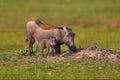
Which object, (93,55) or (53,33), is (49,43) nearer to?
(53,33)

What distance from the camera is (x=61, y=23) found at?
27203 millimetres

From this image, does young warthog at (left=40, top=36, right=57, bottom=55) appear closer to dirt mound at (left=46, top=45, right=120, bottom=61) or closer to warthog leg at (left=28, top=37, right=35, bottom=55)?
dirt mound at (left=46, top=45, right=120, bottom=61)

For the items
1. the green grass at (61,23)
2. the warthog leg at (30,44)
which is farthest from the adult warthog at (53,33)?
the green grass at (61,23)

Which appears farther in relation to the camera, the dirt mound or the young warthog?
the young warthog

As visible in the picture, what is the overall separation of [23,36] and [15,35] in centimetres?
36

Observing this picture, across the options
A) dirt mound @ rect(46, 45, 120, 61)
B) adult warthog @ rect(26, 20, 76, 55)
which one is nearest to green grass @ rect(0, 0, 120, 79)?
dirt mound @ rect(46, 45, 120, 61)

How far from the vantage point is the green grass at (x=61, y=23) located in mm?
12289

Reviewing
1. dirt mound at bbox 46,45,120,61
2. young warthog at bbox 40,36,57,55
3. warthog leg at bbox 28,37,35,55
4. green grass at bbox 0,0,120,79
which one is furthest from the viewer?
warthog leg at bbox 28,37,35,55

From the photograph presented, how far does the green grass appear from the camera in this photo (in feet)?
40.3

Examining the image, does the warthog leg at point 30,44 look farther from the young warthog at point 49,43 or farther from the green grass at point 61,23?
the young warthog at point 49,43

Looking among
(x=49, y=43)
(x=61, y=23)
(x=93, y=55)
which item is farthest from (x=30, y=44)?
(x=61, y=23)

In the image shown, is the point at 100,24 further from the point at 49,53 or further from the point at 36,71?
the point at 36,71

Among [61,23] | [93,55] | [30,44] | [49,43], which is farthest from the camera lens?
[61,23]

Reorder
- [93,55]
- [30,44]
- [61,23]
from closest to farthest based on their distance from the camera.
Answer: [93,55] < [30,44] < [61,23]
